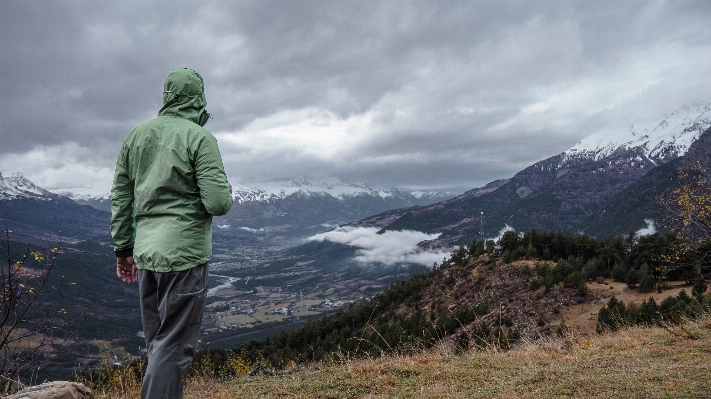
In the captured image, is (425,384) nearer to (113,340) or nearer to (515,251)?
(515,251)

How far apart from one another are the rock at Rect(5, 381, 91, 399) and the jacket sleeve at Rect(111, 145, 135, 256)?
120 inches

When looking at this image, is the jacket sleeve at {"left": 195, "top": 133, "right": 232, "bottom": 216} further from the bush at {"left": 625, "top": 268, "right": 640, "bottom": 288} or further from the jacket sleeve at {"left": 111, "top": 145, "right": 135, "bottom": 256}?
the bush at {"left": 625, "top": 268, "right": 640, "bottom": 288}

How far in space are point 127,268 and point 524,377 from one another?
4585mm

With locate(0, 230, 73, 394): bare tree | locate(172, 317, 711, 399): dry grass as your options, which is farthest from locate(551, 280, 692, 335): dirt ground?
locate(0, 230, 73, 394): bare tree

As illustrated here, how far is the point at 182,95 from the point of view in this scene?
340 cm

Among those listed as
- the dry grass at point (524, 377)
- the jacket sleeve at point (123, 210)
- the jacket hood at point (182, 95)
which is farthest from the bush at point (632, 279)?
the jacket sleeve at point (123, 210)

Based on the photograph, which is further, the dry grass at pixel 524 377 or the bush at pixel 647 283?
the bush at pixel 647 283

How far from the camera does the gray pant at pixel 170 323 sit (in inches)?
118

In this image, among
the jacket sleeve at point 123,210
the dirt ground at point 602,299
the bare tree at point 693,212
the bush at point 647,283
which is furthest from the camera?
the bush at point 647,283

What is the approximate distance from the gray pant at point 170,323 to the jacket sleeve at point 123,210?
1.17 feet

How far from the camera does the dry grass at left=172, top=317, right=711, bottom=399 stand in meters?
4.29

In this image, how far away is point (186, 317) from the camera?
3010 mm

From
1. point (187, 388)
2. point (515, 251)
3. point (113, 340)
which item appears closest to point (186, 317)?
point (187, 388)

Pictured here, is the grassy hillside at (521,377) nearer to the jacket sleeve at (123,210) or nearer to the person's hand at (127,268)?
the person's hand at (127,268)
